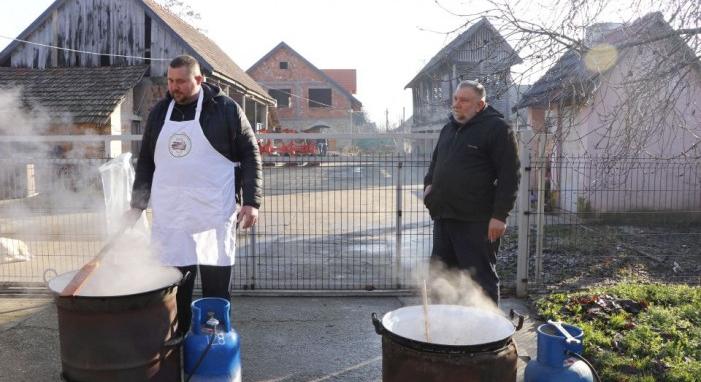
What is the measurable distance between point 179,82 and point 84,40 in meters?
16.6

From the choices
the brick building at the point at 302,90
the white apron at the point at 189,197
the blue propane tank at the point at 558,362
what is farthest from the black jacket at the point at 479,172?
the brick building at the point at 302,90

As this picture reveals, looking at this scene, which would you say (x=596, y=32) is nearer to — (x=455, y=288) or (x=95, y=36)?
(x=455, y=288)

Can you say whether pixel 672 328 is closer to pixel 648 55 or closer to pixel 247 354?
pixel 648 55

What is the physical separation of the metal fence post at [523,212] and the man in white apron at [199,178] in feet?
9.46

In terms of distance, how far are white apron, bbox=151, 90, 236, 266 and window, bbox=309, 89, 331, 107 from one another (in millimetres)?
39289

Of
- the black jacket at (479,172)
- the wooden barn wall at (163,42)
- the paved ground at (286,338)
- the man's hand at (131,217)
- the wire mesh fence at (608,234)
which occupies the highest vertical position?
the wooden barn wall at (163,42)

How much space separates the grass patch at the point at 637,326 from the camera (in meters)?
3.90

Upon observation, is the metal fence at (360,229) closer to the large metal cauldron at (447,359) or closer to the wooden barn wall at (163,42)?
the large metal cauldron at (447,359)

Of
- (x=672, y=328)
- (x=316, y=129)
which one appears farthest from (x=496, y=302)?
(x=316, y=129)

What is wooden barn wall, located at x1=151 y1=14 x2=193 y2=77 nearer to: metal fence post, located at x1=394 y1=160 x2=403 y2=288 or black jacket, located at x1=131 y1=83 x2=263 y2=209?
metal fence post, located at x1=394 y1=160 x2=403 y2=288

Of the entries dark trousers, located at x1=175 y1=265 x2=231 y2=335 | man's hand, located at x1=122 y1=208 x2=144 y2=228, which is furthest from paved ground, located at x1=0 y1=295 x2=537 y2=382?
man's hand, located at x1=122 y1=208 x2=144 y2=228

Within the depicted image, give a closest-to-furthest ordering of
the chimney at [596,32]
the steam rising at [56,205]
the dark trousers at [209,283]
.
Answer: the dark trousers at [209,283] < the chimney at [596,32] < the steam rising at [56,205]

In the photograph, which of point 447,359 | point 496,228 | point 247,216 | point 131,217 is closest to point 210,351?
point 247,216

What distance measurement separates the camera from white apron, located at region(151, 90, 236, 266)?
346cm
